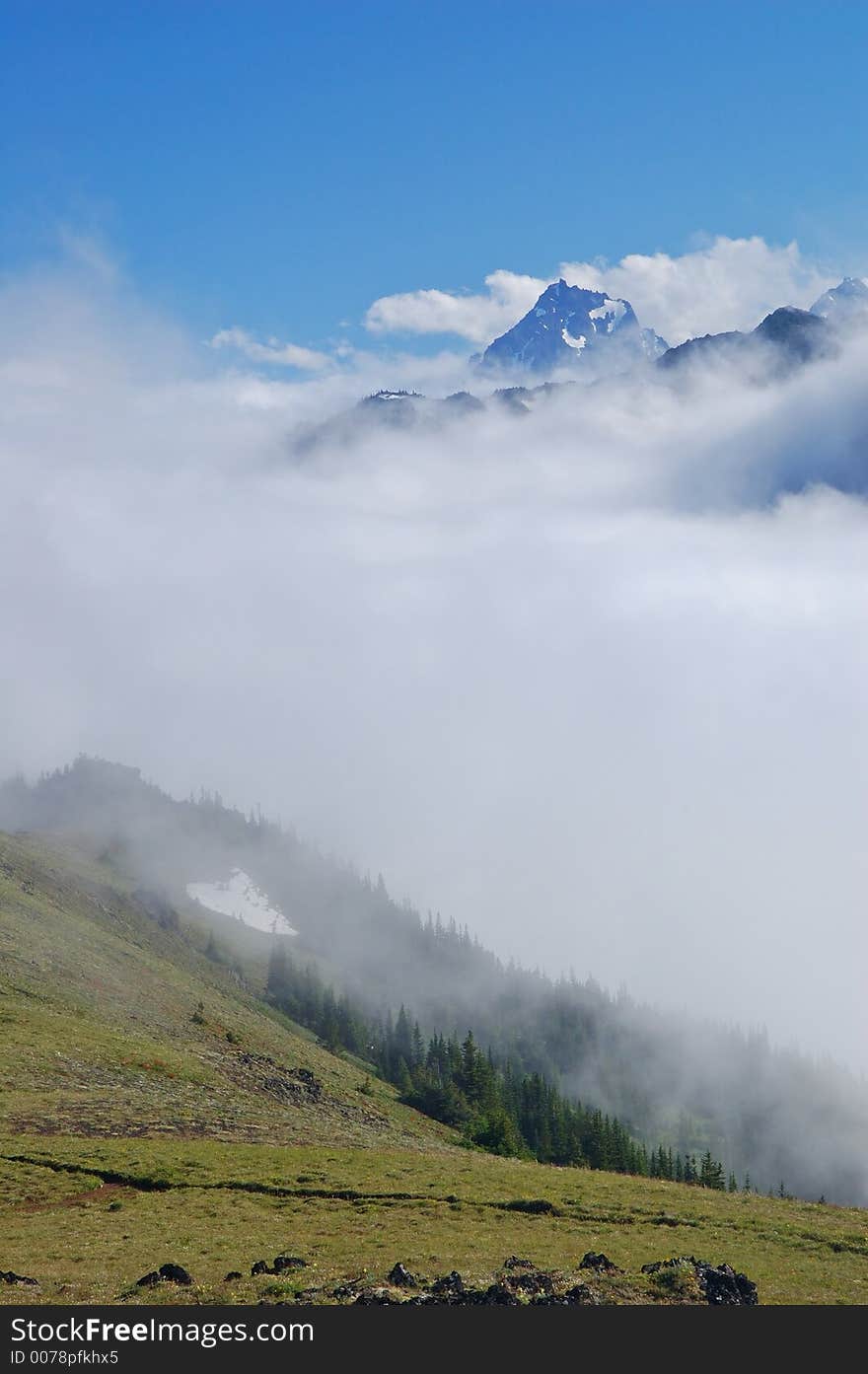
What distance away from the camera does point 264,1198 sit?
54.2m

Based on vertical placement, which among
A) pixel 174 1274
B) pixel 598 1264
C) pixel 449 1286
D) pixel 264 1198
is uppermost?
pixel 598 1264

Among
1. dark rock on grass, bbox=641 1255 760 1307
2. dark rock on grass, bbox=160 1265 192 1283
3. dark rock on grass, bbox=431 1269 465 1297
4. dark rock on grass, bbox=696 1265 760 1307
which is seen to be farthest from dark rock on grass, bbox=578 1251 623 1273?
dark rock on grass, bbox=160 1265 192 1283

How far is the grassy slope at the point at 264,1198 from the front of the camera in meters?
42.1

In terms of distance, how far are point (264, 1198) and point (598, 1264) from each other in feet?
69.7

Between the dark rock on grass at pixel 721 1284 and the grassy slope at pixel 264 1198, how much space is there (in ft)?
6.24

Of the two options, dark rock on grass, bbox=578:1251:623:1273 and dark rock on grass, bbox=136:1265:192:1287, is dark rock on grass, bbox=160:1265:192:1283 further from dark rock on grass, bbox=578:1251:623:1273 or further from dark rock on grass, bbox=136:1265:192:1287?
dark rock on grass, bbox=578:1251:623:1273

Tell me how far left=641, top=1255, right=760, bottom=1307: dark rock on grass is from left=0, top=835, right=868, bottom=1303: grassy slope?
1.90m

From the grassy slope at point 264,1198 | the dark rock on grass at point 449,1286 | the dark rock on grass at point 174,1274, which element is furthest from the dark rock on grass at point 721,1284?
the dark rock on grass at point 174,1274

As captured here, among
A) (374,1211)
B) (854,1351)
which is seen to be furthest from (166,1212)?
(854,1351)

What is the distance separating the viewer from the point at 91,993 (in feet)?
394

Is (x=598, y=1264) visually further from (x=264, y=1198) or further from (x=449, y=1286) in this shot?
(x=264, y=1198)

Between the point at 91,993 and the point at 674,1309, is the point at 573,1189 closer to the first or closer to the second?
the point at 674,1309

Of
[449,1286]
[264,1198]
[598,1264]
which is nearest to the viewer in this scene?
[449,1286]

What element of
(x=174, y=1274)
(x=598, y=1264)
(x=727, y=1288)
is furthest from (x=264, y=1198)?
(x=727, y=1288)
